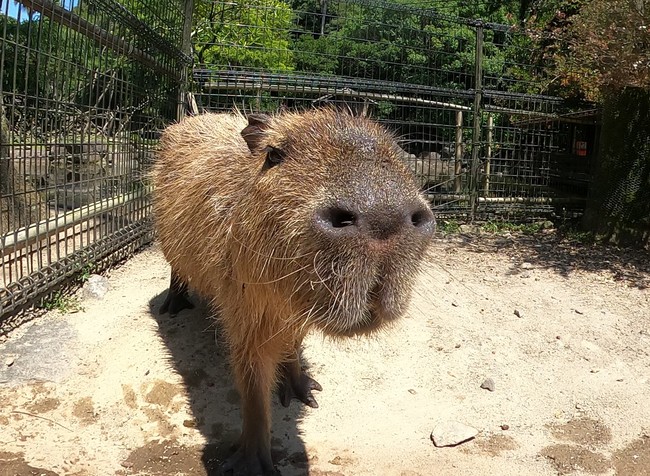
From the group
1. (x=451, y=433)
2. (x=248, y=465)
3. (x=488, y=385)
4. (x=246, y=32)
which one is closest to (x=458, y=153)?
(x=246, y=32)

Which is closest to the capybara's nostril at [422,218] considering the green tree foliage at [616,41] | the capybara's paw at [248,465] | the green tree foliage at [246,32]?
the capybara's paw at [248,465]

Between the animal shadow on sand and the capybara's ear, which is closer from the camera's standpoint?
the capybara's ear

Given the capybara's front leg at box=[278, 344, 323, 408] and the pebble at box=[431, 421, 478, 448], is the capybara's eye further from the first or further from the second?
the pebble at box=[431, 421, 478, 448]

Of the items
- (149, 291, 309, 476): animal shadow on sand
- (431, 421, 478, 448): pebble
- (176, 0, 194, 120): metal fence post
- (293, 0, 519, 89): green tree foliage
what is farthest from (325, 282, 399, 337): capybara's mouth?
(293, 0, 519, 89): green tree foliage

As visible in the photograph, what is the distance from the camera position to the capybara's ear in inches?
100

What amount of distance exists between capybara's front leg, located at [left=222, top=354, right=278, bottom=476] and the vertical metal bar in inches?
223

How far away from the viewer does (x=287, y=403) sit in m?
3.50

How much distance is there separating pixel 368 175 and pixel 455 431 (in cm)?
193

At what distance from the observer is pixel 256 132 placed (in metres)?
2.54

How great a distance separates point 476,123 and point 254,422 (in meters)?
6.07

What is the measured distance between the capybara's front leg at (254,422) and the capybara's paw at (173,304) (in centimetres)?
152

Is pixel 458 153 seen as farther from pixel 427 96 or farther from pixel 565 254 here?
pixel 565 254

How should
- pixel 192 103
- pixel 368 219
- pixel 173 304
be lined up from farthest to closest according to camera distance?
pixel 192 103, pixel 173 304, pixel 368 219

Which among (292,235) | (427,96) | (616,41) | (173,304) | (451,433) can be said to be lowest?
(451,433)
